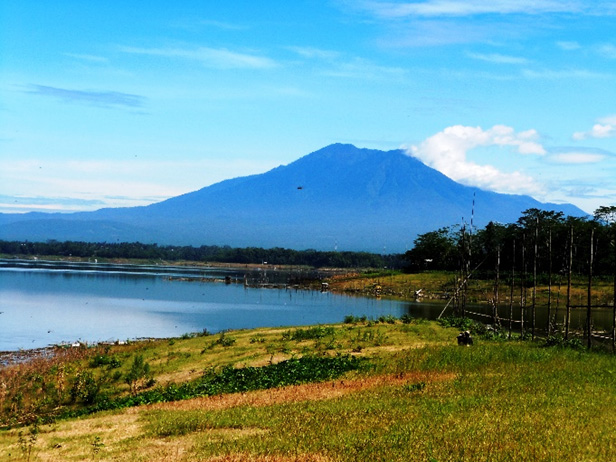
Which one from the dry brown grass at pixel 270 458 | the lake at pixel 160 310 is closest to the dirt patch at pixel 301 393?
the dry brown grass at pixel 270 458

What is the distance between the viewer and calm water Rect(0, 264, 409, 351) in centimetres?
6081

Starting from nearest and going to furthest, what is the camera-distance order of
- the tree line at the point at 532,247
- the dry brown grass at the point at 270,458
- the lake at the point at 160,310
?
the dry brown grass at the point at 270,458
the lake at the point at 160,310
the tree line at the point at 532,247

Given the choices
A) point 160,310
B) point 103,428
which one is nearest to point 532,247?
point 160,310

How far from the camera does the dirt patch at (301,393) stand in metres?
21.6

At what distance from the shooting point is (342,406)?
1891 cm

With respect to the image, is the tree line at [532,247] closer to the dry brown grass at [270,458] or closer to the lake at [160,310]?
the lake at [160,310]

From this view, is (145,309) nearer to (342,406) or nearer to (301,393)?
(301,393)

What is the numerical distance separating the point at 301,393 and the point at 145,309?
62259 millimetres

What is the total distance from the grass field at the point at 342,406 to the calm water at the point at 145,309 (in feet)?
77.8

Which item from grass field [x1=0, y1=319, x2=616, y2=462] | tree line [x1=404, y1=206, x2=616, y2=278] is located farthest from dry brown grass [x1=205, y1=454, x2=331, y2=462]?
tree line [x1=404, y1=206, x2=616, y2=278]

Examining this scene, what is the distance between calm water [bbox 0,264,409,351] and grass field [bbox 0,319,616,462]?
934 inches

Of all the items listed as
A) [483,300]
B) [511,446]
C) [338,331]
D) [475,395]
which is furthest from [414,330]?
[483,300]

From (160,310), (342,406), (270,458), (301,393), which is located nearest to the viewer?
(270,458)

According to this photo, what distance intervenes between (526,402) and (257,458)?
26.6ft
